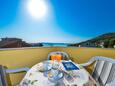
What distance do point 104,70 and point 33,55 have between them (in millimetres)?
1434

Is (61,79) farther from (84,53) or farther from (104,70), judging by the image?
(84,53)

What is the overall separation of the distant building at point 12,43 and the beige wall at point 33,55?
0.10 metres

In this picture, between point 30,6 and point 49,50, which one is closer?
point 30,6

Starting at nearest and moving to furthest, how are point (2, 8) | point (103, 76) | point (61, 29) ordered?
1. point (103, 76)
2. point (2, 8)
3. point (61, 29)

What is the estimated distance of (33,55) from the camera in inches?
130

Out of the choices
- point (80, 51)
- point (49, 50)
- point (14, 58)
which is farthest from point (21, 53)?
point (80, 51)

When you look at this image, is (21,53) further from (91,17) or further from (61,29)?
(91,17)

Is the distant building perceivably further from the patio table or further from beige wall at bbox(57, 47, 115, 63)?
the patio table

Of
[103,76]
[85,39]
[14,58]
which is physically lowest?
[103,76]

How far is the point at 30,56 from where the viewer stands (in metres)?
3.25

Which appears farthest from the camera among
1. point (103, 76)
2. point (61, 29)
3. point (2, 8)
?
point (61, 29)

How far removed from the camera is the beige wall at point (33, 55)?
2.89m

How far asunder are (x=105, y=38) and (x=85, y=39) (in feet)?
1.30

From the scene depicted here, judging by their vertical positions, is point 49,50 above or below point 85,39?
below
